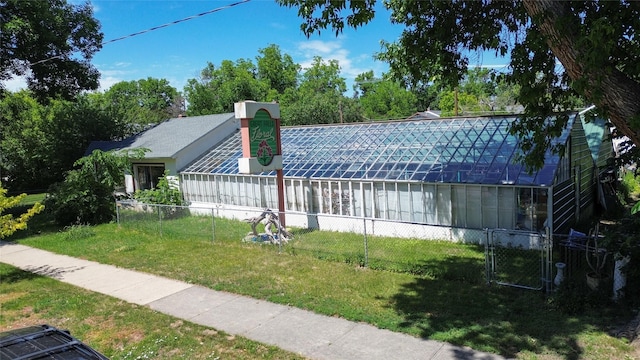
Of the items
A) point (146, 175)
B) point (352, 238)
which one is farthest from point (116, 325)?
point (146, 175)

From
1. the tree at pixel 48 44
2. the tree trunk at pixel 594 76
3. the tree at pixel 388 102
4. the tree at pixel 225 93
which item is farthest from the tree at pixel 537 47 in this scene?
the tree at pixel 388 102

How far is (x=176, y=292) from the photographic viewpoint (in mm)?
9578

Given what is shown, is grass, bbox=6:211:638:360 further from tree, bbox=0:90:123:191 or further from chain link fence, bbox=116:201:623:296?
tree, bbox=0:90:123:191

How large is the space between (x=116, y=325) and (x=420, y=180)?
9.88m

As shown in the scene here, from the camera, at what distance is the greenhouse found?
12656 mm

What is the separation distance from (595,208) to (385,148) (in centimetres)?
955

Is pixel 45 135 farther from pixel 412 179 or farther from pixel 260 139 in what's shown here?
pixel 412 179

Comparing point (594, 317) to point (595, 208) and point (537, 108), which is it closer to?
point (537, 108)

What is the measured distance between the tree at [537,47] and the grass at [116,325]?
19.6ft

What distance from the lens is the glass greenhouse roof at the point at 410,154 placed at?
13414 millimetres

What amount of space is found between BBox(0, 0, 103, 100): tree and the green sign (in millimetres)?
10342

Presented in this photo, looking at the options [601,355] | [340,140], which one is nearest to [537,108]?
[601,355]

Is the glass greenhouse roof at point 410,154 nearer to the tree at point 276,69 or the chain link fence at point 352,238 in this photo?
the chain link fence at point 352,238

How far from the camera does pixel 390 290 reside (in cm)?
905
